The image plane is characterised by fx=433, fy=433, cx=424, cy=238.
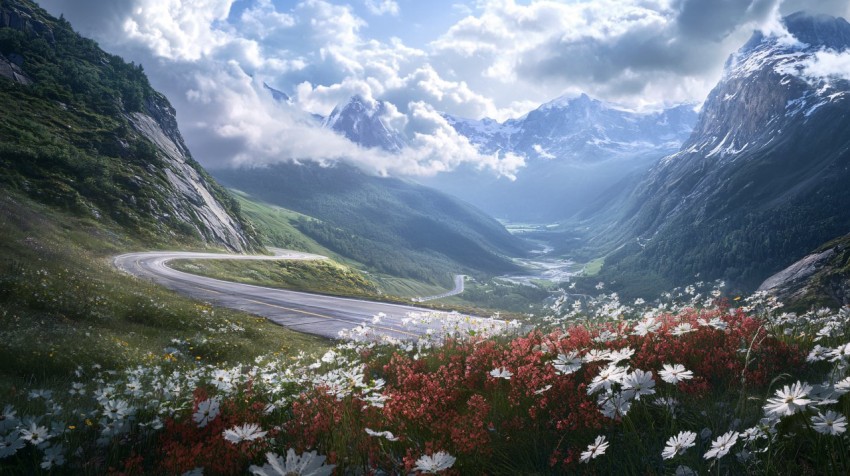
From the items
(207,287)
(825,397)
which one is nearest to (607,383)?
(825,397)

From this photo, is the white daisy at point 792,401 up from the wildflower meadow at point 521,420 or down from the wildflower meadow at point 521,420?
up

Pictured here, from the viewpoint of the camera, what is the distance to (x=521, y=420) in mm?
4488

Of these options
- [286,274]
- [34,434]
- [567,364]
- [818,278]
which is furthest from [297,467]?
[818,278]

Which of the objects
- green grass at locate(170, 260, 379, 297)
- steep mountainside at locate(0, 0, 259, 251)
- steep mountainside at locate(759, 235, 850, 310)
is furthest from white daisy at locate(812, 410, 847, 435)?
steep mountainside at locate(759, 235, 850, 310)

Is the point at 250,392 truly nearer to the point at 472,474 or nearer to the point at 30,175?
the point at 472,474

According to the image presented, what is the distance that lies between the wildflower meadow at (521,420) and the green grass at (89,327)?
6659 mm

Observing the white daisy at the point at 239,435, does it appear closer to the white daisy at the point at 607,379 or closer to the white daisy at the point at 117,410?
the white daisy at the point at 117,410

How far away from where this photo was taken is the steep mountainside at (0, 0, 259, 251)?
90562mm

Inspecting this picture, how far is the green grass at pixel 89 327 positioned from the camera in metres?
12.3

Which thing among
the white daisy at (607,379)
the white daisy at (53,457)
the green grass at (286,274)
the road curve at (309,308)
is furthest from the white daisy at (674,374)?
the green grass at (286,274)

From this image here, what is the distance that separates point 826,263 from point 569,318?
655 ft

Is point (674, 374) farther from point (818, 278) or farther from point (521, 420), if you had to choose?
point (818, 278)

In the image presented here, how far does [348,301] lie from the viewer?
138ft

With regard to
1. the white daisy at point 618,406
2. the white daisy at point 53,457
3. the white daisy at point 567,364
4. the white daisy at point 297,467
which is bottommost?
the white daisy at point 53,457
